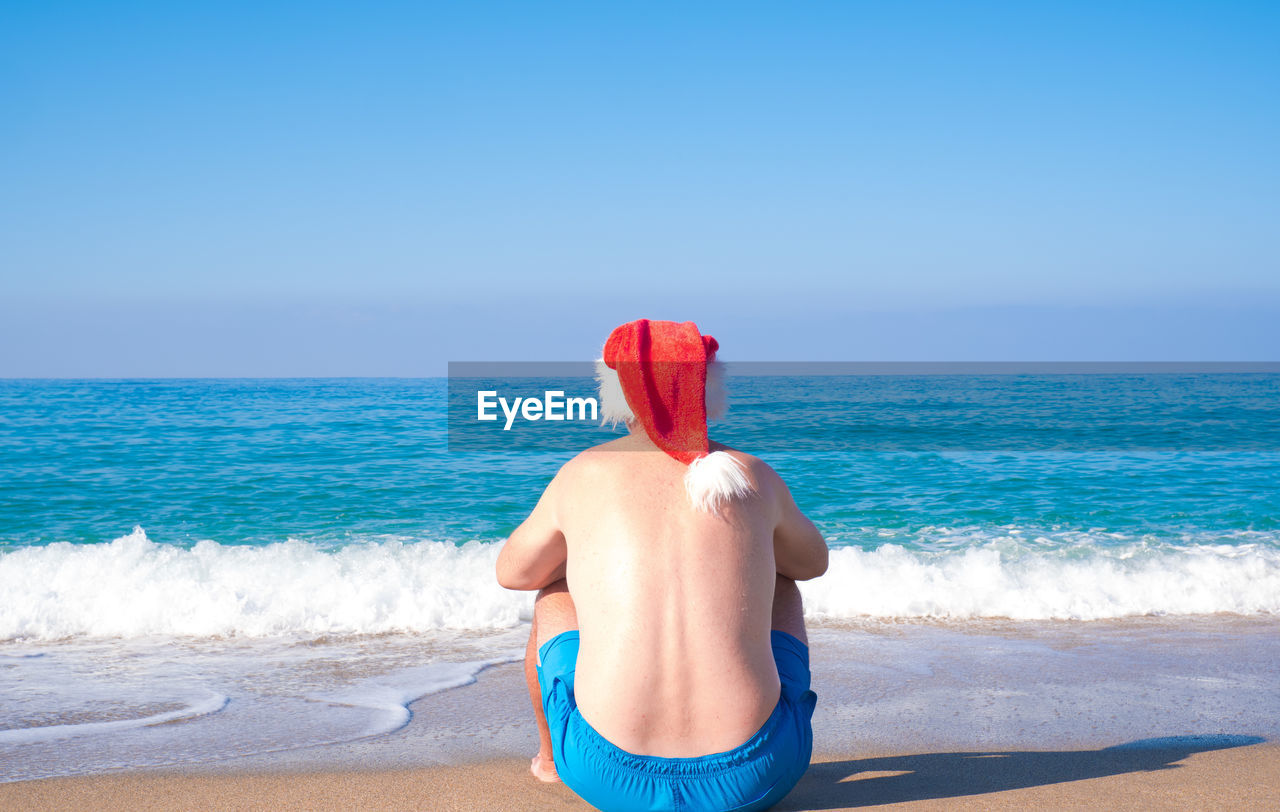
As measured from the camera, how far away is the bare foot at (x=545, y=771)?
8.68ft

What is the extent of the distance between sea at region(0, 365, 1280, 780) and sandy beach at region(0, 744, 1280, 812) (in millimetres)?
298

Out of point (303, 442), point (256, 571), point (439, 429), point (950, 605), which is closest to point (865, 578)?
point (950, 605)

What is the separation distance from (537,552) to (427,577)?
3812mm

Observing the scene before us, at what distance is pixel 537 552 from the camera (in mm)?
2221

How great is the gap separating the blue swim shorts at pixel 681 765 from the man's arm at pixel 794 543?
255 mm

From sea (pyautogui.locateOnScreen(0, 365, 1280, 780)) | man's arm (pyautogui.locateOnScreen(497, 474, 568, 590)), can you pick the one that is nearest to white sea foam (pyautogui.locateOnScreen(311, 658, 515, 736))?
sea (pyautogui.locateOnScreen(0, 365, 1280, 780))

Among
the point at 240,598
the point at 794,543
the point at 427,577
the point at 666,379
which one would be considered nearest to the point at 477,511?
the point at 427,577

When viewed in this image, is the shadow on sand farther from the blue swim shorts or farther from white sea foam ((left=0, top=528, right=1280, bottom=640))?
white sea foam ((left=0, top=528, right=1280, bottom=640))

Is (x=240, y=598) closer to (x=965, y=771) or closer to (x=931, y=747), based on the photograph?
(x=931, y=747)

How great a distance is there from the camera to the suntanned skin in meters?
1.98

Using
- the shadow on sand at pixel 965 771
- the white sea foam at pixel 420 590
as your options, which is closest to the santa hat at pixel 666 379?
the shadow on sand at pixel 965 771

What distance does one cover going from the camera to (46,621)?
16.1ft

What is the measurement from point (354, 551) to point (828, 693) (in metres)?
4.73

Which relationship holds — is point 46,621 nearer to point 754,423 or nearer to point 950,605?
point 950,605
